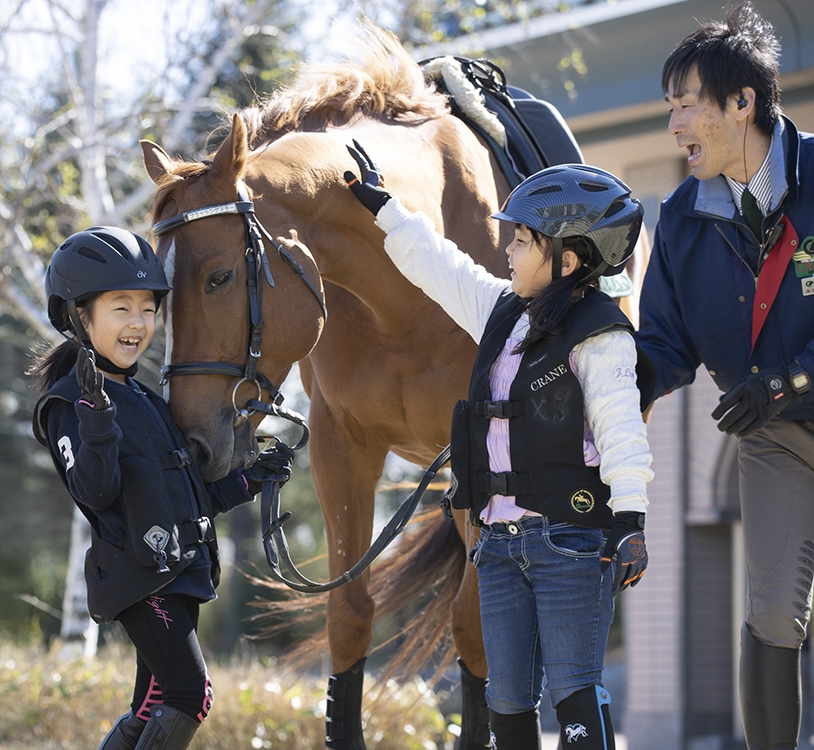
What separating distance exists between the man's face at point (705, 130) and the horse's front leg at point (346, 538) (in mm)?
1563

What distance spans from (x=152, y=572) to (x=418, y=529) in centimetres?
237

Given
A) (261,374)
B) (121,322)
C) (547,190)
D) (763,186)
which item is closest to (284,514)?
(261,374)

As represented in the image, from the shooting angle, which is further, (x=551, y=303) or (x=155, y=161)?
(x=155, y=161)

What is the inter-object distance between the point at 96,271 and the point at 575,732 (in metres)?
1.68

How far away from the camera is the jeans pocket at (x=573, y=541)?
2.50 metres

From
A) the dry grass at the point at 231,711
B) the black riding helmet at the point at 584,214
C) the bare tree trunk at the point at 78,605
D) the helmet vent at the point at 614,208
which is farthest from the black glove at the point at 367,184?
the bare tree trunk at the point at 78,605

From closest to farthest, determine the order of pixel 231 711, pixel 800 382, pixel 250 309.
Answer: pixel 800 382
pixel 250 309
pixel 231 711

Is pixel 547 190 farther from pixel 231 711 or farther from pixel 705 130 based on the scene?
pixel 231 711

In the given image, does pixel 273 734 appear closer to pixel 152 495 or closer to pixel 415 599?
pixel 415 599

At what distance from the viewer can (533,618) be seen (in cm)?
258

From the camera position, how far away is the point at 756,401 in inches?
107

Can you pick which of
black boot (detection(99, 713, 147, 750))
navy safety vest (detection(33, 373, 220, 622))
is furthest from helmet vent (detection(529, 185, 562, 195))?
black boot (detection(99, 713, 147, 750))

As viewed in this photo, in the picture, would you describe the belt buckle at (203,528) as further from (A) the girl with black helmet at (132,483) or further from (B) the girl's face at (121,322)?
(B) the girl's face at (121,322)

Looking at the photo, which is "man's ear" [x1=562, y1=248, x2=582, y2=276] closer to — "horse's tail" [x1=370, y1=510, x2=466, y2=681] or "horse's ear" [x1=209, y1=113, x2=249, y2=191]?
"horse's ear" [x1=209, y1=113, x2=249, y2=191]
